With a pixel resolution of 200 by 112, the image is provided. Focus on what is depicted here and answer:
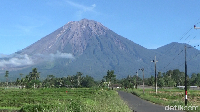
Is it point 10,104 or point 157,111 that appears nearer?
point 157,111

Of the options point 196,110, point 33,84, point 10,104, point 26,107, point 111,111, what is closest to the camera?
point 111,111

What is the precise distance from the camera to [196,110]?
26688 mm

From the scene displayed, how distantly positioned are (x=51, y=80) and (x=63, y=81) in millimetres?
8384

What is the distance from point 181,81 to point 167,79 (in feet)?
47.7

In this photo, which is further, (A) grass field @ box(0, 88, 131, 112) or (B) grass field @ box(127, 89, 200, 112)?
(B) grass field @ box(127, 89, 200, 112)

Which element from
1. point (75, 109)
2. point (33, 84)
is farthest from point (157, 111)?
point (33, 84)

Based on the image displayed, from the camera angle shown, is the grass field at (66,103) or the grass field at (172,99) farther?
the grass field at (172,99)

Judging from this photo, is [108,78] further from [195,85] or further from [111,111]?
[111,111]

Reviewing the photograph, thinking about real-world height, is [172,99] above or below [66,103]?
below

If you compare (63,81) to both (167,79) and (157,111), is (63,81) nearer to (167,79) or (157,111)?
(167,79)

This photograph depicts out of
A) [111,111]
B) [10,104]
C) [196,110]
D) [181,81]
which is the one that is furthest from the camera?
[181,81]

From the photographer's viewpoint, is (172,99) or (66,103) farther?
(172,99)

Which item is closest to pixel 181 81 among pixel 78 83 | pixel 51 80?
pixel 78 83

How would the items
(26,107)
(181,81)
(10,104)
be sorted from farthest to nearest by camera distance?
(181,81) < (10,104) < (26,107)
